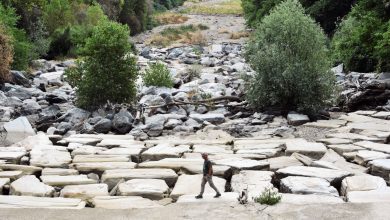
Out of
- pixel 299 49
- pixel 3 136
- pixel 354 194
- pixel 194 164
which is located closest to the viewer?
pixel 354 194

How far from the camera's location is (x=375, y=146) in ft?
28.1

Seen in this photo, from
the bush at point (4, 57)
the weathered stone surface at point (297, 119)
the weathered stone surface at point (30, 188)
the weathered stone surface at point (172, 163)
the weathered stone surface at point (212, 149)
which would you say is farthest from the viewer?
the bush at point (4, 57)

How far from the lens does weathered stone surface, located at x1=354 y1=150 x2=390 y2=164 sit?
7742mm

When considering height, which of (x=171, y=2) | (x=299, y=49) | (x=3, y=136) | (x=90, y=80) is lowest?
(x=3, y=136)

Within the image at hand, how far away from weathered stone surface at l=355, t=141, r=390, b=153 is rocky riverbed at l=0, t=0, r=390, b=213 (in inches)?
0.7

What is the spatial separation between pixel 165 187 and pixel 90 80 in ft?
21.6

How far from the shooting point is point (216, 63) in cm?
2498

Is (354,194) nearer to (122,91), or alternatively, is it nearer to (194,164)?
(194,164)

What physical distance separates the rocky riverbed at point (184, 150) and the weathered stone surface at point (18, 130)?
2cm

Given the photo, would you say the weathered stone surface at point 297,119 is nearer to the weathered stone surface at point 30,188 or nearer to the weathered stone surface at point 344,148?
the weathered stone surface at point 344,148

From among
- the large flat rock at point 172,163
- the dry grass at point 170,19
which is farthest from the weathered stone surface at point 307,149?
the dry grass at point 170,19

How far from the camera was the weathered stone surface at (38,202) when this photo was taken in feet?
19.6

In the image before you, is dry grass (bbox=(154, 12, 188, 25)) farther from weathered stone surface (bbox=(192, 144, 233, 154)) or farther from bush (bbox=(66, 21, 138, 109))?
weathered stone surface (bbox=(192, 144, 233, 154))

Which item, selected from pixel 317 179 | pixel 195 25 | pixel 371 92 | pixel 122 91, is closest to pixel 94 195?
pixel 317 179
